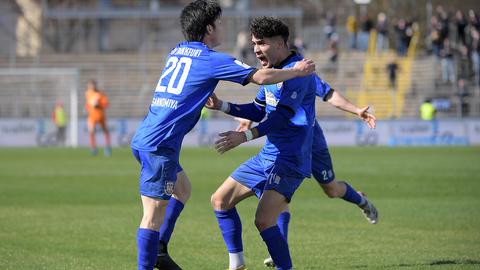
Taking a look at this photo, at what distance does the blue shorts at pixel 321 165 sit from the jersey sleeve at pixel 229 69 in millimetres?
2921

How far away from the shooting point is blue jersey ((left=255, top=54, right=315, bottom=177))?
7.63 metres

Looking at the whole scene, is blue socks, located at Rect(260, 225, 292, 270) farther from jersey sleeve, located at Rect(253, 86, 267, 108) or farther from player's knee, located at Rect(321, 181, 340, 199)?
player's knee, located at Rect(321, 181, 340, 199)

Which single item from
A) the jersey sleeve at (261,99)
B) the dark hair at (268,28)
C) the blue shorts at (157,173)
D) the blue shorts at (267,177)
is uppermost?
the dark hair at (268,28)

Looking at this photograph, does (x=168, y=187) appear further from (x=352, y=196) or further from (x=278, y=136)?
(x=352, y=196)

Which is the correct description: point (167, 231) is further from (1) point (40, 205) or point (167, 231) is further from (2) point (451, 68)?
(2) point (451, 68)

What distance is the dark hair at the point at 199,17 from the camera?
710 centimetres

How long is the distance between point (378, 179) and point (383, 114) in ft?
67.9

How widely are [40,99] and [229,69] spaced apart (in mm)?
35375

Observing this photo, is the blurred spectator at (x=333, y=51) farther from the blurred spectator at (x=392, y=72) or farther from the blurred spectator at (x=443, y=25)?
the blurred spectator at (x=443, y=25)

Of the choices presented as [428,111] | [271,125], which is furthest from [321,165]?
[428,111]

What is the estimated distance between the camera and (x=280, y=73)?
23.0ft

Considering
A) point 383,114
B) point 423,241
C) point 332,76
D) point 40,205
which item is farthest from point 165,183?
point 332,76

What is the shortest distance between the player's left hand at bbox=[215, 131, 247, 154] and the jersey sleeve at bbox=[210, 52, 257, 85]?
20.1 inches

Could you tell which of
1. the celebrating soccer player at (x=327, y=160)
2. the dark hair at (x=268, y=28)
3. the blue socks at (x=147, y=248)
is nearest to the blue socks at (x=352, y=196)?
the celebrating soccer player at (x=327, y=160)
